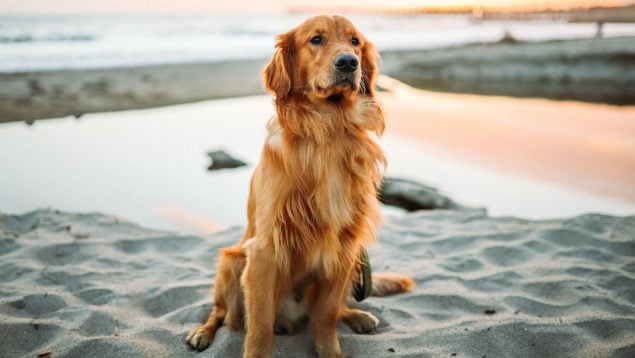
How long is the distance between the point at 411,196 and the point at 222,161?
251 cm

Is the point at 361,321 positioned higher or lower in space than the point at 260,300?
lower

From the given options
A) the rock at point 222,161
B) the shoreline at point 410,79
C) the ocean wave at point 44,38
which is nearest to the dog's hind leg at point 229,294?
the rock at point 222,161

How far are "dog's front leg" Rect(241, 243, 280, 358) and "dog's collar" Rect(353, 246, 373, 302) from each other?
67 cm

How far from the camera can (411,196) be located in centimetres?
577

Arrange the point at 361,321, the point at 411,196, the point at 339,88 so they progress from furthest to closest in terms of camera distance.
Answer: the point at 411,196
the point at 361,321
the point at 339,88

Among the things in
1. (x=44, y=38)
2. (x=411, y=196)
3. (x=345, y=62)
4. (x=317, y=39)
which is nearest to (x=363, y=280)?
(x=345, y=62)

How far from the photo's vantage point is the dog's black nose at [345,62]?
8.77 feet

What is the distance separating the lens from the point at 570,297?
3.28 meters

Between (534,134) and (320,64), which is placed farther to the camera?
(534,134)

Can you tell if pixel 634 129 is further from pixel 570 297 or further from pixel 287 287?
pixel 287 287

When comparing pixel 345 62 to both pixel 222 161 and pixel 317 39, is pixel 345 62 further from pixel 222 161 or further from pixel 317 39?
pixel 222 161

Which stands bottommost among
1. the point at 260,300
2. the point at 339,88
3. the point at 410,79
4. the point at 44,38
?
the point at 260,300

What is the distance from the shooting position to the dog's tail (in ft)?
11.4

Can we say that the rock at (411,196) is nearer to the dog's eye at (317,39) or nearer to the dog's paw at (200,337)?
the dog's eye at (317,39)
